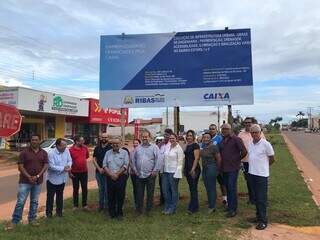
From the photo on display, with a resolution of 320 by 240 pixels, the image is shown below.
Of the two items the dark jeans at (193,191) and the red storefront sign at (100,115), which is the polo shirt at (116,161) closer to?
the dark jeans at (193,191)

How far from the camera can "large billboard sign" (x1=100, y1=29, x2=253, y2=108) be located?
39.5 ft

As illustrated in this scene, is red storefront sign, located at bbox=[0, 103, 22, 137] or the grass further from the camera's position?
the grass

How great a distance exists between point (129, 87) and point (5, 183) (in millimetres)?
9447

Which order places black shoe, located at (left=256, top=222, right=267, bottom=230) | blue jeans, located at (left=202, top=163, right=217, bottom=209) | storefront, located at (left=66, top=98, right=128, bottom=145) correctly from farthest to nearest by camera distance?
1. storefront, located at (left=66, top=98, right=128, bottom=145)
2. blue jeans, located at (left=202, top=163, right=217, bottom=209)
3. black shoe, located at (left=256, top=222, right=267, bottom=230)

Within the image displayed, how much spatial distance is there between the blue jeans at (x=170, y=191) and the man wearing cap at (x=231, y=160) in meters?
1.02

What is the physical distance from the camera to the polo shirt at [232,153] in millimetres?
9859

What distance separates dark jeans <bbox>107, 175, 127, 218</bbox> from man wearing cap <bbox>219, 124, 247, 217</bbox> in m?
2.00

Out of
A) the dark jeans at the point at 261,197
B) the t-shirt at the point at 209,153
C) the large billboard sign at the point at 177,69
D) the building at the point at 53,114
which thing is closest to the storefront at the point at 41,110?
the building at the point at 53,114

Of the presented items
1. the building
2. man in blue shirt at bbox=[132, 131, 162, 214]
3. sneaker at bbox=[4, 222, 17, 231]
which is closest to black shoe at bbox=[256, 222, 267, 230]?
man in blue shirt at bbox=[132, 131, 162, 214]

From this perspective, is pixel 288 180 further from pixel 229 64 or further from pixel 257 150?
pixel 257 150

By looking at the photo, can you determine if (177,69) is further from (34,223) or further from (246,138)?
(34,223)

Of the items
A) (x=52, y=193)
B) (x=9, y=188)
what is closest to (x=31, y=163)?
(x=52, y=193)

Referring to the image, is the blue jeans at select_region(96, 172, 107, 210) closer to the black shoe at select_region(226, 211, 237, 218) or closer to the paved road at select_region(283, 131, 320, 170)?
the black shoe at select_region(226, 211, 237, 218)

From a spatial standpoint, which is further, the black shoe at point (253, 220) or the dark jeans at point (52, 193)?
the dark jeans at point (52, 193)
